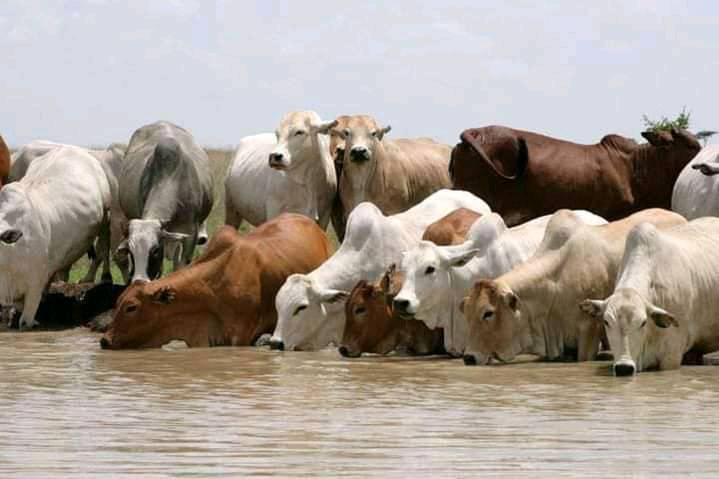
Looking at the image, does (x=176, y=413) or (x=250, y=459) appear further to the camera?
(x=176, y=413)

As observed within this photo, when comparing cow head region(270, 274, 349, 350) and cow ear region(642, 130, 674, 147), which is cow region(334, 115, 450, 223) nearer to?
cow ear region(642, 130, 674, 147)

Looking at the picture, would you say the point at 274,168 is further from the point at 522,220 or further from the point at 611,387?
the point at 611,387

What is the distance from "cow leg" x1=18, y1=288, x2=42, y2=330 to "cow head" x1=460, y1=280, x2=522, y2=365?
5607 millimetres

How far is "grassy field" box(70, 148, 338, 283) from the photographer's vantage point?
82.5 feet

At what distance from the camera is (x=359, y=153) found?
2045 cm

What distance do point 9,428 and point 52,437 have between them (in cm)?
46

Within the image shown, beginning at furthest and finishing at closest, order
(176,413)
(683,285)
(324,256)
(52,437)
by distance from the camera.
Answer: (324,256)
(683,285)
(176,413)
(52,437)

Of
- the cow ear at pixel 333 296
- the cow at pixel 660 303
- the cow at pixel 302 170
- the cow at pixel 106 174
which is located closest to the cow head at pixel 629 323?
the cow at pixel 660 303

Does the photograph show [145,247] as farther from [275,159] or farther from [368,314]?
[368,314]

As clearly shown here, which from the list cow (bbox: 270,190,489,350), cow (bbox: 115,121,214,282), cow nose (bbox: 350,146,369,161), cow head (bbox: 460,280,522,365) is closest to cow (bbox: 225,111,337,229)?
cow nose (bbox: 350,146,369,161)

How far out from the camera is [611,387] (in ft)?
43.5

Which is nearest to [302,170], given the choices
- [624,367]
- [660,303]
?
[660,303]

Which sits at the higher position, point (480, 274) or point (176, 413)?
point (480, 274)

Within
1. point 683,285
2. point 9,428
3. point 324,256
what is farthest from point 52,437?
point 324,256
